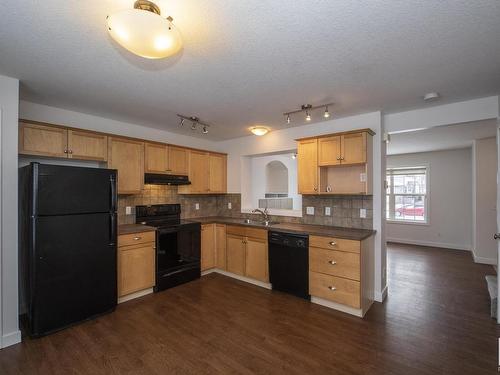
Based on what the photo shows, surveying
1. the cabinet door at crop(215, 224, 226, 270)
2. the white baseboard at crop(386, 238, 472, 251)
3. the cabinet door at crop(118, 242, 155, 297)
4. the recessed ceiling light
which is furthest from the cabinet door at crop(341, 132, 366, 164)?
the white baseboard at crop(386, 238, 472, 251)

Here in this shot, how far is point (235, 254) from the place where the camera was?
405cm

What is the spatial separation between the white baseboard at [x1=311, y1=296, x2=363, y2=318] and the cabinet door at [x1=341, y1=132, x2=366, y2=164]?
1779 mm

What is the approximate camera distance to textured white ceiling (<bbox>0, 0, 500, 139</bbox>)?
146cm

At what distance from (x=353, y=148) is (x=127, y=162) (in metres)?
3.08

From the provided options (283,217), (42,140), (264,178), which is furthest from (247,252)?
(42,140)

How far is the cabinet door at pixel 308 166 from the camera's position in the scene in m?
3.50

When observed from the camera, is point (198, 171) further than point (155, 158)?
Yes

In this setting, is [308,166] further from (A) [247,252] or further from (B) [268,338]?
(B) [268,338]

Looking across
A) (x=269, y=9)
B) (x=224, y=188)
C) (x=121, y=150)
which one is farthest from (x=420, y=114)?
(x=121, y=150)

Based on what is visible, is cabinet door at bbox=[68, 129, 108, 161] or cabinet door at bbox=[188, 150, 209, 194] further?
cabinet door at bbox=[188, 150, 209, 194]

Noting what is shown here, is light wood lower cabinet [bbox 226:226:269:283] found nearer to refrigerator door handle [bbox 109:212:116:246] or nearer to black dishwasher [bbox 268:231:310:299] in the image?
black dishwasher [bbox 268:231:310:299]

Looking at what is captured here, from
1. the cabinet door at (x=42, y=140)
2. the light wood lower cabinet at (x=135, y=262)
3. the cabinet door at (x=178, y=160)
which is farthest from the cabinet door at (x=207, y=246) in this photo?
the cabinet door at (x=42, y=140)

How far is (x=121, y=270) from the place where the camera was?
3.12 meters

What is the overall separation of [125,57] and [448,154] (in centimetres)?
723
